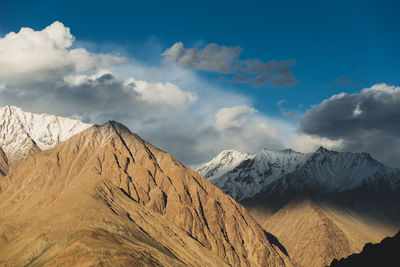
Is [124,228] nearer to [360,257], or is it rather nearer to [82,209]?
[82,209]

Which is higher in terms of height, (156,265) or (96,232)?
(96,232)

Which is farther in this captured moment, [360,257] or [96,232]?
[96,232]

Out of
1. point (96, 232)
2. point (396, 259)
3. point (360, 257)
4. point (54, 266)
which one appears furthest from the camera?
point (96, 232)

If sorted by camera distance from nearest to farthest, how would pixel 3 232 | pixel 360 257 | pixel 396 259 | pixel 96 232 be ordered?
pixel 396 259
pixel 360 257
pixel 96 232
pixel 3 232

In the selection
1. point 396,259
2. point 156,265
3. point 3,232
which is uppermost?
point 3,232

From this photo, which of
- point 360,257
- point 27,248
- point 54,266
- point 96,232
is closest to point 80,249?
point 54,266

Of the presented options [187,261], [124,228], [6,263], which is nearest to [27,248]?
[6,263]

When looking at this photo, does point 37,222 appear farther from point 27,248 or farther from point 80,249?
point 80,249
